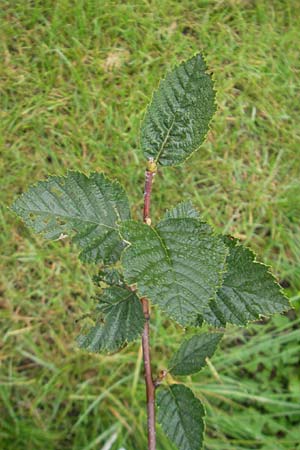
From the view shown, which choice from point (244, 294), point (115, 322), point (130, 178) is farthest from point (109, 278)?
point (130, 178)

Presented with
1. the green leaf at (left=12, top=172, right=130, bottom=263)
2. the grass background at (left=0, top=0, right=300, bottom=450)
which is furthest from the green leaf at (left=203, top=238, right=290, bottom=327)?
the grass background at (left=0, top=0, right=300, bottom=450)

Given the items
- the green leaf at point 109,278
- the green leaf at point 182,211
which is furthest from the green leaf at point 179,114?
the green leaf at point 109,278

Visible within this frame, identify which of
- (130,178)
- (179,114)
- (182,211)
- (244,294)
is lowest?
(130,178)

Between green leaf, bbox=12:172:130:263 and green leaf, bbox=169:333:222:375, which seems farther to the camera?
green leaf, bbox=169:333:222:375

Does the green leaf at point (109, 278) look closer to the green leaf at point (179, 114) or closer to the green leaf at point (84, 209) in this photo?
the green leaf at point (84, 209)

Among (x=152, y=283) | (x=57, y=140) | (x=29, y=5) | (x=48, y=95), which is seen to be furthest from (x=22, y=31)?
(x=152, y=283)

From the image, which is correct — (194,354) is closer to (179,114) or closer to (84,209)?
(84,209)

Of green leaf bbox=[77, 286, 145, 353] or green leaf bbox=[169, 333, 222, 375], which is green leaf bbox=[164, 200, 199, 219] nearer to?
green leaf bbox=[77, 286, 145, 353]
